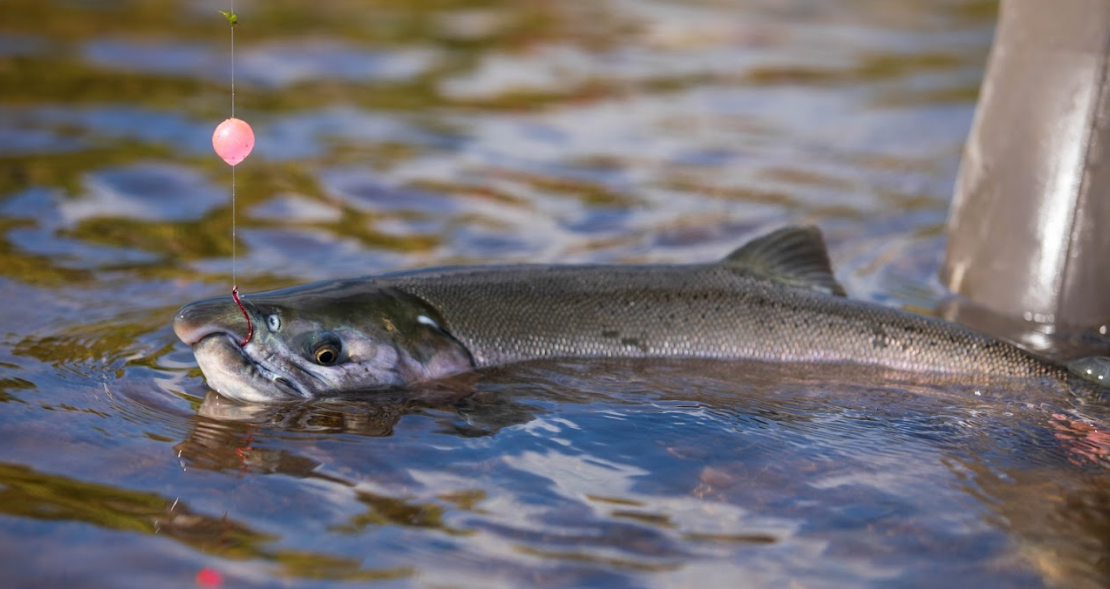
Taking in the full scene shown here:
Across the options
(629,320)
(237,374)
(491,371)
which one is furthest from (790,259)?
(237,374)

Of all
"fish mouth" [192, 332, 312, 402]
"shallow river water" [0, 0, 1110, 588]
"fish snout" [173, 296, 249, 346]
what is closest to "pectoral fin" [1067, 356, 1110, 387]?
"shallow river water" [0, 0, 1110, 588]

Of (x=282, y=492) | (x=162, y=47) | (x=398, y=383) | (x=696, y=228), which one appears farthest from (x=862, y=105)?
(x=282, y=492)

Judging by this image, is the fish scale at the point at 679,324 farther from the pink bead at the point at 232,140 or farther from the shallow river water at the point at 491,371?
the pink bead at the point at 232,140

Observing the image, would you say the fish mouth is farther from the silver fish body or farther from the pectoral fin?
the pectoral fin

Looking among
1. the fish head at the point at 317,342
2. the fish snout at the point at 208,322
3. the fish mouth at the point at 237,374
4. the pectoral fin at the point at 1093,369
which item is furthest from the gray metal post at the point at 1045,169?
the fish snout at the point at 208,322

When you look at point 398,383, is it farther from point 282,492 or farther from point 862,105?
point 862,105

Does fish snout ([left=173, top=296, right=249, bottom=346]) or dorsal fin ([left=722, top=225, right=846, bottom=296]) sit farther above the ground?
dorsal fin ([left=722, top=225, right=846, bottom=296])
